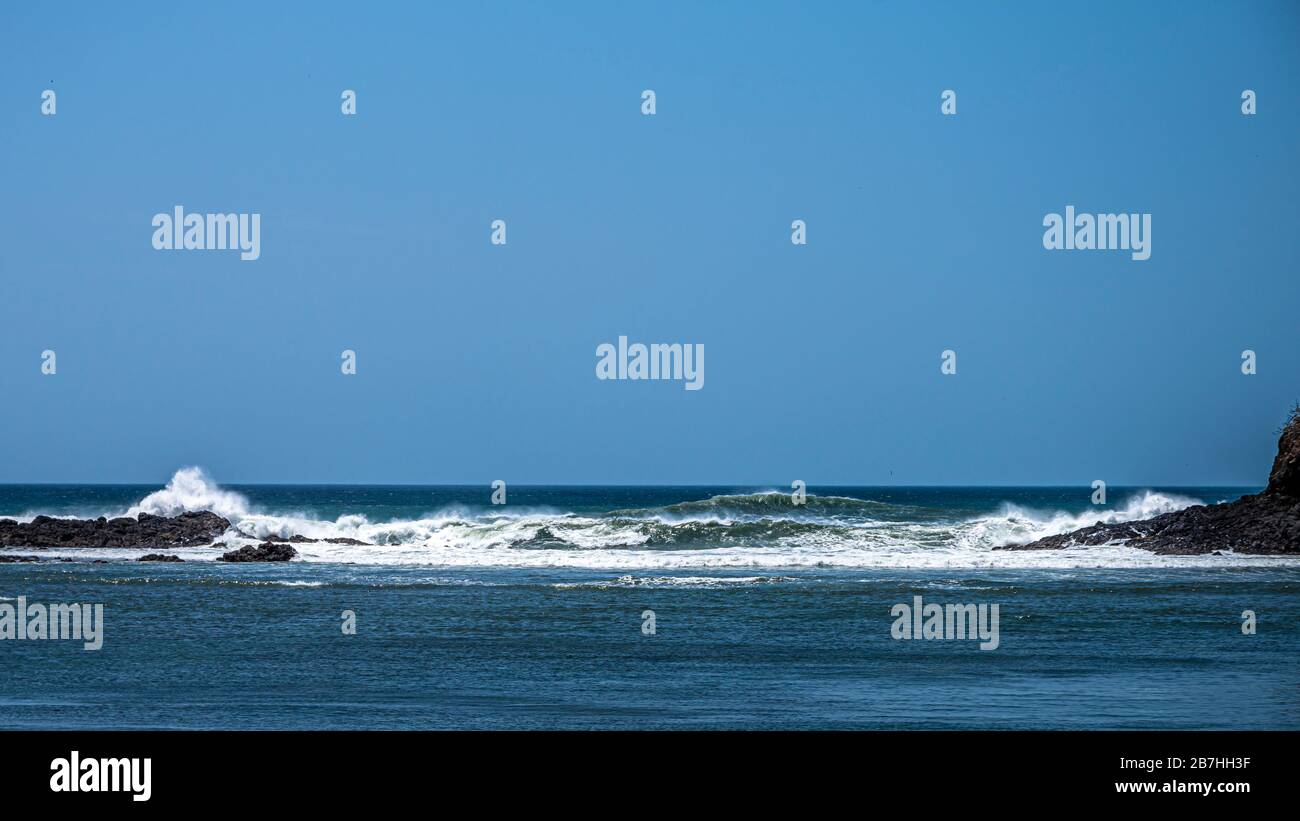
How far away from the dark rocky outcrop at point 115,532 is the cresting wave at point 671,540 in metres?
1.15

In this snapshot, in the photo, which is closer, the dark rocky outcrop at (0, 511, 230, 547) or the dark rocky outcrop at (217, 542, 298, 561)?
the dark rocky outcrop at (217, 542, 298, 561)

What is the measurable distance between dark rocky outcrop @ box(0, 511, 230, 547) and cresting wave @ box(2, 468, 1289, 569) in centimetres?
115

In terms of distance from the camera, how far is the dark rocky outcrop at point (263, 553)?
38.6 m

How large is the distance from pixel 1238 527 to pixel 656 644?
77.1 feet

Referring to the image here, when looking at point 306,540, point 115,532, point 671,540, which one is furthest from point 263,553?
point 671,540

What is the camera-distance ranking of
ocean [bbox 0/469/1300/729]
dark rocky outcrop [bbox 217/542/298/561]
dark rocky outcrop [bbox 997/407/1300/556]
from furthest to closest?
dark rocky outcrop [bbox 217/542/298/561]
dark rocky outcrop [bbox 997/407/1300/556]
ocean [bbox 0/469/1300/729]

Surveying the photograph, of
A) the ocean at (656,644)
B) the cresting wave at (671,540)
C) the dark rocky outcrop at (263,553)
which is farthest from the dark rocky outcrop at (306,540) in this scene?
the dark rocky outcrop at (263,553)

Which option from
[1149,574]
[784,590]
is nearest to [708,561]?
[784,590]

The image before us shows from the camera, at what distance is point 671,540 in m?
47.6

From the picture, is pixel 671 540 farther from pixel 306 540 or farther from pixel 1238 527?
pixel 1238 527

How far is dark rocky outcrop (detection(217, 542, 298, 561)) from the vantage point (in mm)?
38625

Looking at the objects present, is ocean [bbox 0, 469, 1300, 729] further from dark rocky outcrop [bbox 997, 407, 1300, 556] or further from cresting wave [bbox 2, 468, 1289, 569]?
dark rocky outcrop [bbox 997, 407, 1300, 556]
